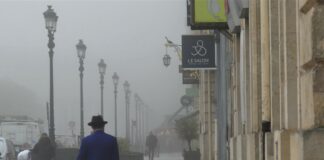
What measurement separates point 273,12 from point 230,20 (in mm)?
4741

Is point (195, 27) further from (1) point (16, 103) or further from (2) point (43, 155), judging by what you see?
(1) point (16, 103)

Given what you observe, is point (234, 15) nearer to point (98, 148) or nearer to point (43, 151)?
point (98, 148)

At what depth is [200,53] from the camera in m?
22.5

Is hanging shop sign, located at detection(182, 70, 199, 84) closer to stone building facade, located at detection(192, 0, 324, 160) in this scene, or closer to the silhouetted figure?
the silhouetted figure

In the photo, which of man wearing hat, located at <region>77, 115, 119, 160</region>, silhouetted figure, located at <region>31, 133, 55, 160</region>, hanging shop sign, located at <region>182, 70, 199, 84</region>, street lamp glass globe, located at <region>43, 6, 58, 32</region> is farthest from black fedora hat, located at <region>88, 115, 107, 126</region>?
hanging shop sign, located at <region>182, 70, 199, 84</region>

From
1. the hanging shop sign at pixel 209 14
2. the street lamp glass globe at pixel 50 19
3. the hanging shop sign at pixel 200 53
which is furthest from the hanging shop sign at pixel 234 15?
the street lamp glass globe at pixel 50 19

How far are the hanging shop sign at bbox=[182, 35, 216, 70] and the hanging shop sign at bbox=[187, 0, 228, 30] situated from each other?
14.2ft

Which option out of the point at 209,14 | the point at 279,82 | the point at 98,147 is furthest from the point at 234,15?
the point at 279,82

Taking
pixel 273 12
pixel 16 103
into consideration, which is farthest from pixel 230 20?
pixel 16 103

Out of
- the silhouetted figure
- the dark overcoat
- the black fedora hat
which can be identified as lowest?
the silhouetted figure

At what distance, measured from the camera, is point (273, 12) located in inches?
397

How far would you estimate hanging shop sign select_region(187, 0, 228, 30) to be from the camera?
17531 millimetres

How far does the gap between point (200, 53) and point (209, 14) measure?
16.4ft

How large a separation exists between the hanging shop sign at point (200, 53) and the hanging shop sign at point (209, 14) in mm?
4319
